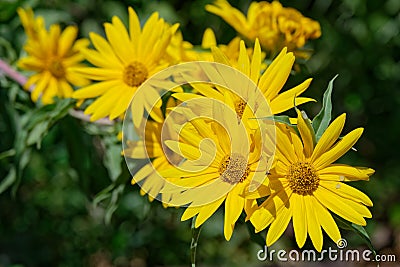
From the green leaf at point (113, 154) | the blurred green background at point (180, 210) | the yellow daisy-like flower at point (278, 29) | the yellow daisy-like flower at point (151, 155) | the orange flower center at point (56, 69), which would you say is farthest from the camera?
the blurred green background at point (180, 210)

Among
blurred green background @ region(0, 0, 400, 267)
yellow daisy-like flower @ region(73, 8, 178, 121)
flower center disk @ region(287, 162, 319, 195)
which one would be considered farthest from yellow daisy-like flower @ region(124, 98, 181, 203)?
blurred green background @ region(0, 0, 400, 267)

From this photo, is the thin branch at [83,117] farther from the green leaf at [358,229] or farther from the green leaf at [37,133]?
the green leaf at [358,229]

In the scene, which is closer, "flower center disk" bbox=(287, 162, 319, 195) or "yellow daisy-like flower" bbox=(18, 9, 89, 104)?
"flower center disk" bbox=(287, 162, 319, 195)

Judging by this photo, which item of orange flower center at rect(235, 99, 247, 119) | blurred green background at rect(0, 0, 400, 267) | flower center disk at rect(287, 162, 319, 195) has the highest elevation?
orange flower center at rect(235, 99, 247, 119)

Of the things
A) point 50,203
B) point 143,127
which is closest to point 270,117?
point 143,127

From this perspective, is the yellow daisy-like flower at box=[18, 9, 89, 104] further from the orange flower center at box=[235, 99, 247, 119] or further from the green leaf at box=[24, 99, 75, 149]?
the orange flower center at box=[235, 99, 247, 119]

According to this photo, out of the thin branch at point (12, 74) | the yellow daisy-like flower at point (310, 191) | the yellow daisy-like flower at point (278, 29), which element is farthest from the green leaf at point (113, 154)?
the yellow daisy-like flower at point (310, 191)

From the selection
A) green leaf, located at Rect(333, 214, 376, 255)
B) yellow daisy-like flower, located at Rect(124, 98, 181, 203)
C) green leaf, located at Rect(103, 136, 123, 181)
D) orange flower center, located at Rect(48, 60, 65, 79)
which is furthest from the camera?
Result: orange flower center, located at Rect(48, 60, 65, 79)

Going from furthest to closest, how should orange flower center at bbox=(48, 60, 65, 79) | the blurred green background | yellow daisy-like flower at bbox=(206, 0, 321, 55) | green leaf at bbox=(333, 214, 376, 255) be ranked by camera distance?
1. the blurred green background
2. orange flower center at bbox=(48, 60, 65, 79)
3. yellow daisy-like flower at bbox=(206, 0, 321, 55)
4. green leaf at bbox=(333, 214, 376, 255)
